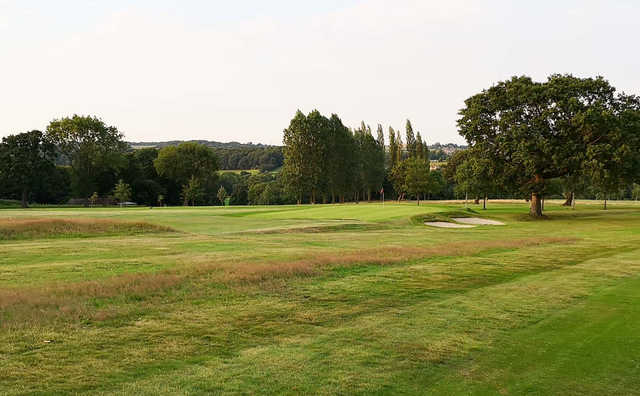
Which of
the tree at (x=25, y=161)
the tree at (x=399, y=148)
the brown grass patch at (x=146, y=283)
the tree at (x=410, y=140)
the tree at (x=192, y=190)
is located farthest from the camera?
the tree at (x=410, y=140)

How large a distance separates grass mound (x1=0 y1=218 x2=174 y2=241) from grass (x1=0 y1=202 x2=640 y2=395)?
910 centimetres

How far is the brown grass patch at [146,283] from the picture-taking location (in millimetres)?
10719

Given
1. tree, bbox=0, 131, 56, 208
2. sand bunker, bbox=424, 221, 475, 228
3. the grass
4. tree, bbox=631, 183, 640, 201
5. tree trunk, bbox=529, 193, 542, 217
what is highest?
tree, bbox=0, 131, 56, 208

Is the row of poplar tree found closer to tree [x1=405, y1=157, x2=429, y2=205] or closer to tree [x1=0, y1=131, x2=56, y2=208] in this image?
tree [x1=405, y1=157, x2=429, y2=205]

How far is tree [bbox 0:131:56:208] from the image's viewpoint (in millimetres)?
91188

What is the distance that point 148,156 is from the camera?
403 ft

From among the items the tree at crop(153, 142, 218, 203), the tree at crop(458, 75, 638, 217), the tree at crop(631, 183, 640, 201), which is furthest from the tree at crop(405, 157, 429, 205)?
the tree at crop(631, 183, 640, 201)

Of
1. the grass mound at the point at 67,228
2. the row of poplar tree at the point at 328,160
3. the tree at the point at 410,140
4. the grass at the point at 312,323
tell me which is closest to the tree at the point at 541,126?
the grass at the point at 312,323

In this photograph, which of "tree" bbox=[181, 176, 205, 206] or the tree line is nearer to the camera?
the tree line

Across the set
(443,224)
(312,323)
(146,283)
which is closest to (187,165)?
(443,224)

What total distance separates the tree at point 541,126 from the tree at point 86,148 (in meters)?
75.8

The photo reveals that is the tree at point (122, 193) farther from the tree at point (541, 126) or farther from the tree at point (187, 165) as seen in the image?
the tree at point (541, 126)

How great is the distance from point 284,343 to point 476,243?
20.6 meters

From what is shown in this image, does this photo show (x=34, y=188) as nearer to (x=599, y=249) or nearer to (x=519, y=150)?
(x=519, y=150)
